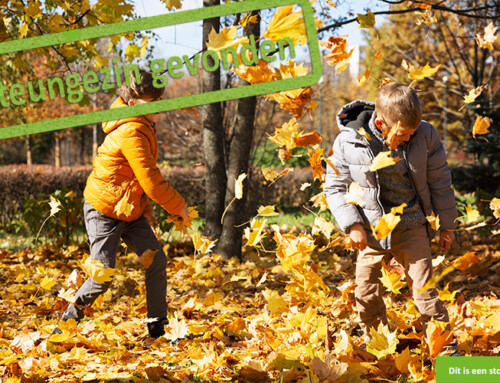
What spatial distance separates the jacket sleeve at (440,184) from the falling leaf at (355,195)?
0.37 meters

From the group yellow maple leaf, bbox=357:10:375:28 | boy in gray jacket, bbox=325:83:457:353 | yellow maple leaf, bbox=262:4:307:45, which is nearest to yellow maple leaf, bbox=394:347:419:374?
boy in gray jacket, bbox=325:83:457:353

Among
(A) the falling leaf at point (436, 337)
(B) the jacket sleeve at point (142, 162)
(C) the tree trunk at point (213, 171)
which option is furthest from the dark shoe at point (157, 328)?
(C) the tree trunk at point (213, 171)

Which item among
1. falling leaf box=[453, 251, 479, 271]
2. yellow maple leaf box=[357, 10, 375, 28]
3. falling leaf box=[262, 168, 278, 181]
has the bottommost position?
falling leaf box=[453, 251, 479, 271]

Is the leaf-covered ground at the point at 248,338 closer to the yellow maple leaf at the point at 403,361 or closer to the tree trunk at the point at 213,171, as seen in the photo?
the yellow maple leaf at the point at 403,361

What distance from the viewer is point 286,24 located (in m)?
2.02

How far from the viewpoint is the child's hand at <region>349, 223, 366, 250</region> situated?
2.34 meters

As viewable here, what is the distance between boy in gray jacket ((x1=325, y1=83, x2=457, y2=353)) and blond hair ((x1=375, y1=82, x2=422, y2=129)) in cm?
1

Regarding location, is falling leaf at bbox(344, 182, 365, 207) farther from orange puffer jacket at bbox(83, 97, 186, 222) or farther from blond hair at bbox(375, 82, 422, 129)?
orange puffer jacket at bbox(83, 97, 186, 222)

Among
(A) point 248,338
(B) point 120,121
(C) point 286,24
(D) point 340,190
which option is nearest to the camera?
(C) point 286,24

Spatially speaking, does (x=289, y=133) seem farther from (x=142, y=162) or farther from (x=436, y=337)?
(x=436, y=337)

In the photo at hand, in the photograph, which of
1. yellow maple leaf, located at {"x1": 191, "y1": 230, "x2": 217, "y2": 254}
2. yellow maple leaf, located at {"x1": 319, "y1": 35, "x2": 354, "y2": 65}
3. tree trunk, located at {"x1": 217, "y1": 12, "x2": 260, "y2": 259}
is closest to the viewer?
yellow maple leaf, located at {"x1": 319, "y1": 35, "x2": 354, "y2": 65}

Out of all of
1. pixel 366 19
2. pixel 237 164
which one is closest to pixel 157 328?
pixel 366 19

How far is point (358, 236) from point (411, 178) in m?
0.39

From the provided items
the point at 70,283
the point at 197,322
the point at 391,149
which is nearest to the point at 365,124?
the point at 391,149
